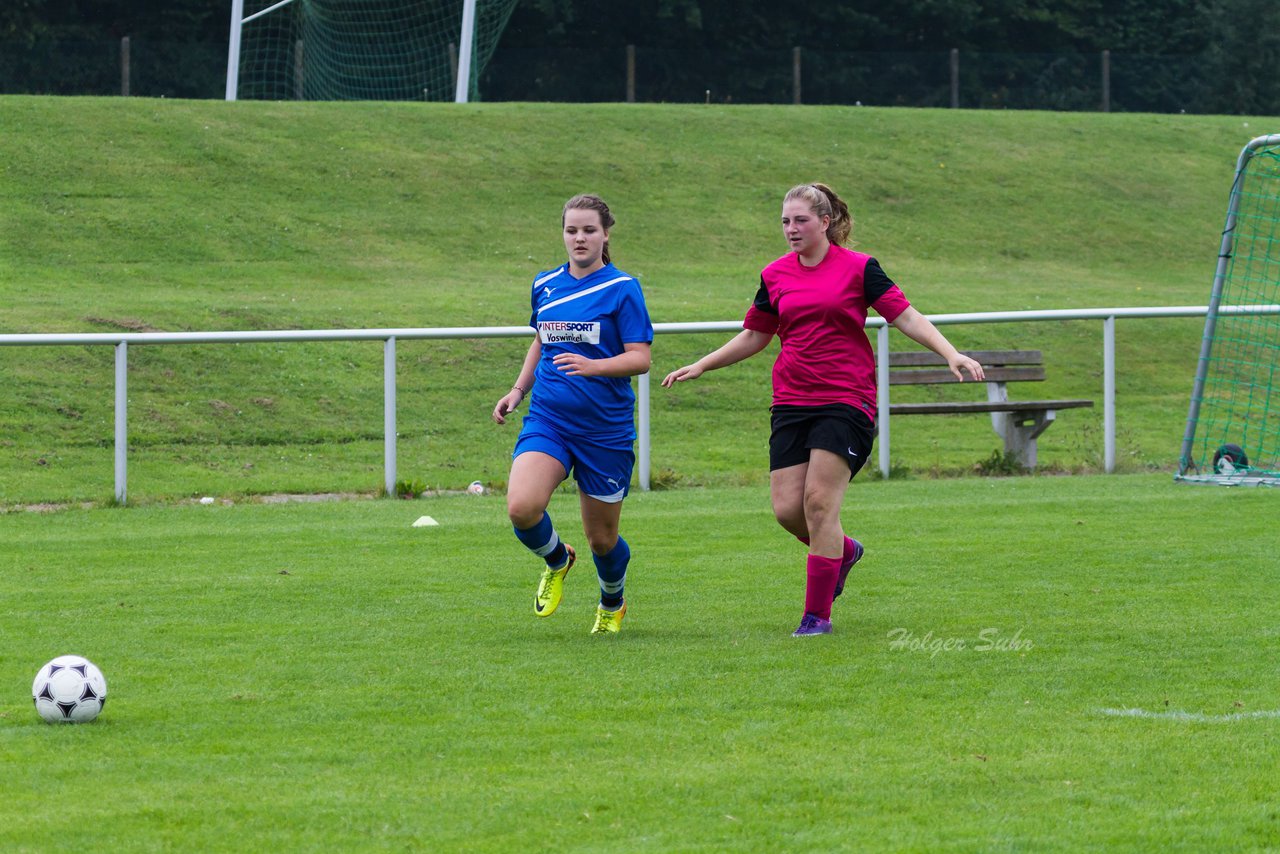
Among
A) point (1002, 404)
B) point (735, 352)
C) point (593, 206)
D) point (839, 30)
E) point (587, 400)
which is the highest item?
point (839, 30)

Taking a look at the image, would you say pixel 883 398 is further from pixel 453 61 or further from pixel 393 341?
pixel 453 61

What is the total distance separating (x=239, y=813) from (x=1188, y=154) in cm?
3455

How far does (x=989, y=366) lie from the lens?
16.2 metres

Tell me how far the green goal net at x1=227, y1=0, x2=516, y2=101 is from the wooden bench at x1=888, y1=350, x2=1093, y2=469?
20.3 m

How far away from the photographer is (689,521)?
1181 centimetres

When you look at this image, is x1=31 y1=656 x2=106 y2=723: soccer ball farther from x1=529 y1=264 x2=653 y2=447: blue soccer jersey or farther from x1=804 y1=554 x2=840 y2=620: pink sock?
x1=804 y1=554 x2=840 y2=620: pink sock

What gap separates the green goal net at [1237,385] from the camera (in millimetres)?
13617

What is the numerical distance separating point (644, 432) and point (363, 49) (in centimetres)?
2449

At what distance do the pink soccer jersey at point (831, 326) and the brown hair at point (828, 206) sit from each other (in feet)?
0.26

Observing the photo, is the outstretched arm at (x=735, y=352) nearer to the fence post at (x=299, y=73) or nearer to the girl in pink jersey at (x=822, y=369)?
the girl in pink jersey at (x=822, y=369)

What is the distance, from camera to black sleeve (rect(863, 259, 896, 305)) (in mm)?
7359

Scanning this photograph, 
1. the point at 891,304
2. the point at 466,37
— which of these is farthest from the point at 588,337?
the point at 466,37

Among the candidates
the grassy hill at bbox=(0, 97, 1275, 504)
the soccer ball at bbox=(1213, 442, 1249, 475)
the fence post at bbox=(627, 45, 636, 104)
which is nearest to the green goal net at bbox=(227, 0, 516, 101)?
the grassy hill at bbox=(0, 97, 1275, 504)

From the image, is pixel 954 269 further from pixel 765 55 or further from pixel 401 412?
pixel 765 55
